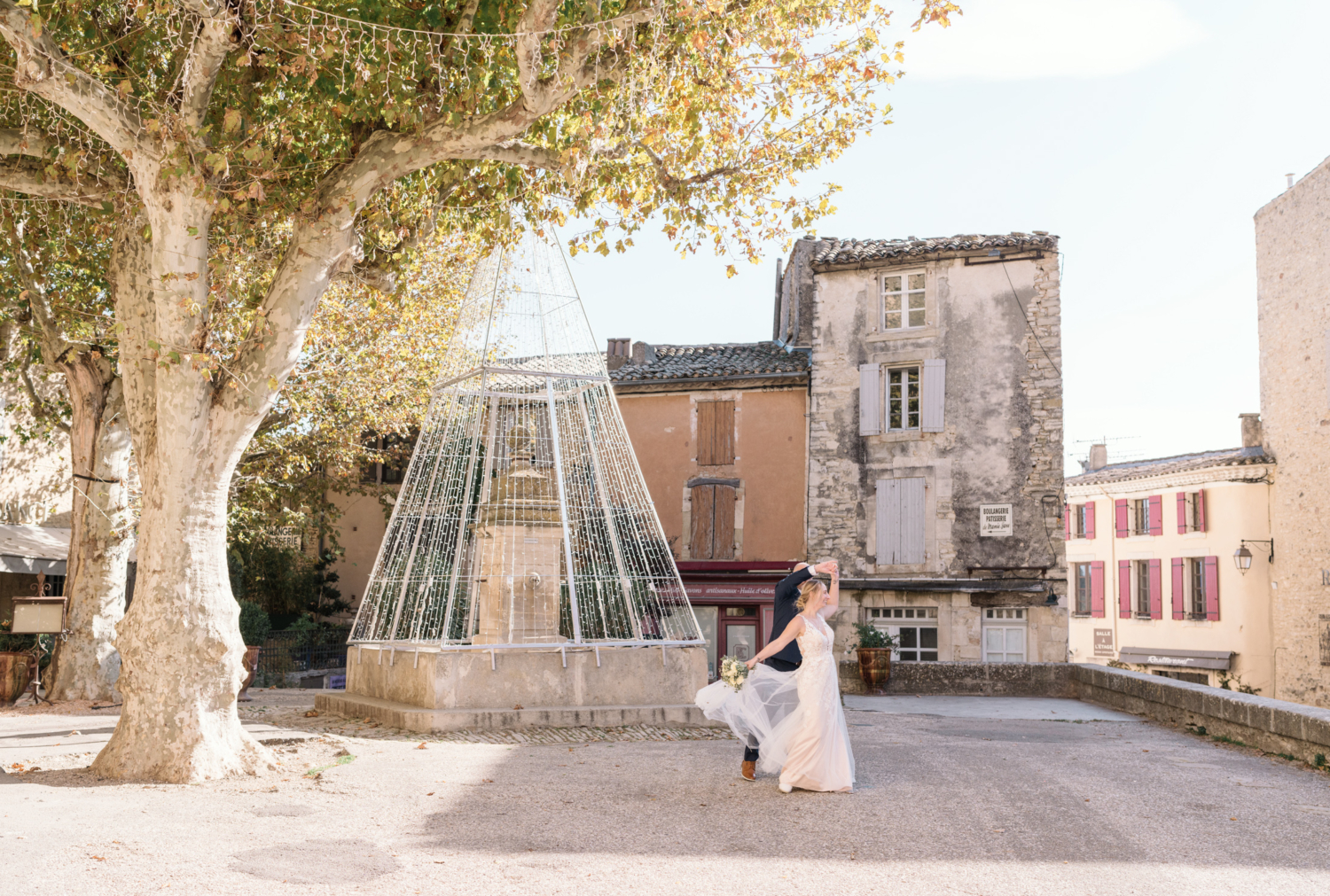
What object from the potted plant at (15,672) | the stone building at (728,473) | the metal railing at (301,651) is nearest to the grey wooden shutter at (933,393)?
the stone building at (728,473)

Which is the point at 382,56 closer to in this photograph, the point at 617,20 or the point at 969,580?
the point at 617,20

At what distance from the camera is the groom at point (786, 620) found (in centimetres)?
737

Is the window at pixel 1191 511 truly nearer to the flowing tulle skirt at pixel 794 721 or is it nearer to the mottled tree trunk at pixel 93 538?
the flowing tulle skirt at pixel 794 721

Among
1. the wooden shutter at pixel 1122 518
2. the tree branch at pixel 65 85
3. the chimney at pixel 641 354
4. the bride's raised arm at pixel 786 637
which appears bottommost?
the bride's raised arm at pixel 786 637

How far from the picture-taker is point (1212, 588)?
29359 millimetres

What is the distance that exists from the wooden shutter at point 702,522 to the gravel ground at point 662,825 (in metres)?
15.2

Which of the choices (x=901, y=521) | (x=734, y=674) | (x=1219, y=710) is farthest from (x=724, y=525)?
(x=734, y=674)

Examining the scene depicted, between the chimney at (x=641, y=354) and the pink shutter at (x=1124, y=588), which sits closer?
the chimney at (x=641, y=354)

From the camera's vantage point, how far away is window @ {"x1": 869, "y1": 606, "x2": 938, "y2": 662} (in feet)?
75.8

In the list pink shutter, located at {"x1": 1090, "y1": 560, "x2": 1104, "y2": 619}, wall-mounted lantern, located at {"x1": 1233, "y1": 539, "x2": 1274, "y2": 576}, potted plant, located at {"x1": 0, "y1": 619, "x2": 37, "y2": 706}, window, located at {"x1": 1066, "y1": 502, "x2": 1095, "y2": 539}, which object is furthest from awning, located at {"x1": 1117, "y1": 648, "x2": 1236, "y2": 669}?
potted plant, located at {"x1": 0, "y1": 619, "x2": 37, "y2": 706}

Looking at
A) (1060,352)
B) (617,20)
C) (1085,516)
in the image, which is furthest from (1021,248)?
(617,20)

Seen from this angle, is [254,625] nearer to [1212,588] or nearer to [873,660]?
[873,660]

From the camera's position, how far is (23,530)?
18812mm

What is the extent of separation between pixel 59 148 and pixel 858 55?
6205 millimetres
